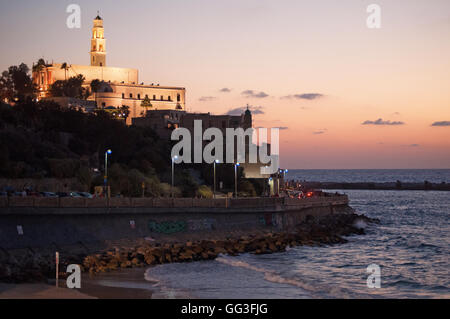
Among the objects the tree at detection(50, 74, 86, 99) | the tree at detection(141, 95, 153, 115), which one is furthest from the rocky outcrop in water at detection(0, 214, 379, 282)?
the tree at detection(50, 74, 86, 99)

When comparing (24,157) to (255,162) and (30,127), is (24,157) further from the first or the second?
(255,162)

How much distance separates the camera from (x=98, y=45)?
15938 centimetres

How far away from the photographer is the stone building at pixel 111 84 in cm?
14712

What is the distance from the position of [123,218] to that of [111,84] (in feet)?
325

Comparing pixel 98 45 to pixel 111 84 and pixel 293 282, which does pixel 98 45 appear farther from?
pixel 293 282

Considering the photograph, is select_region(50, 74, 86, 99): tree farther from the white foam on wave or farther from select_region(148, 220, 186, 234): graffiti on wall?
the white foam on wave

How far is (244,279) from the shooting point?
4338 cm

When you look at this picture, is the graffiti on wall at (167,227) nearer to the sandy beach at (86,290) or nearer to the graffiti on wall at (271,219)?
the graffiti on wall at (271,219)

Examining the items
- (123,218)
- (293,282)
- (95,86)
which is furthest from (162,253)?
(95,86)

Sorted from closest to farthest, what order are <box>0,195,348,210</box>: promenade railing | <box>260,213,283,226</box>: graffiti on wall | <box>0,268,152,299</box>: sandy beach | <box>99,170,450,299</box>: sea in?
<box>0,268,152,299</box>: sandy beach → <box>99,170,450,299</box>: sea → <box>0,195,348,210</box>: promenade railing → <box>260,213,283,226</box>: graffiti on wall

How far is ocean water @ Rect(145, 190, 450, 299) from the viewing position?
3997cm

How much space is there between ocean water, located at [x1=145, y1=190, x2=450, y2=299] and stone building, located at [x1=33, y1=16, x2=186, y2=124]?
8516 cm

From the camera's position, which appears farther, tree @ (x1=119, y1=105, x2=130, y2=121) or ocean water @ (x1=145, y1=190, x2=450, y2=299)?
tree @ (x1=119, y1=105, x2=130, y2=121)
